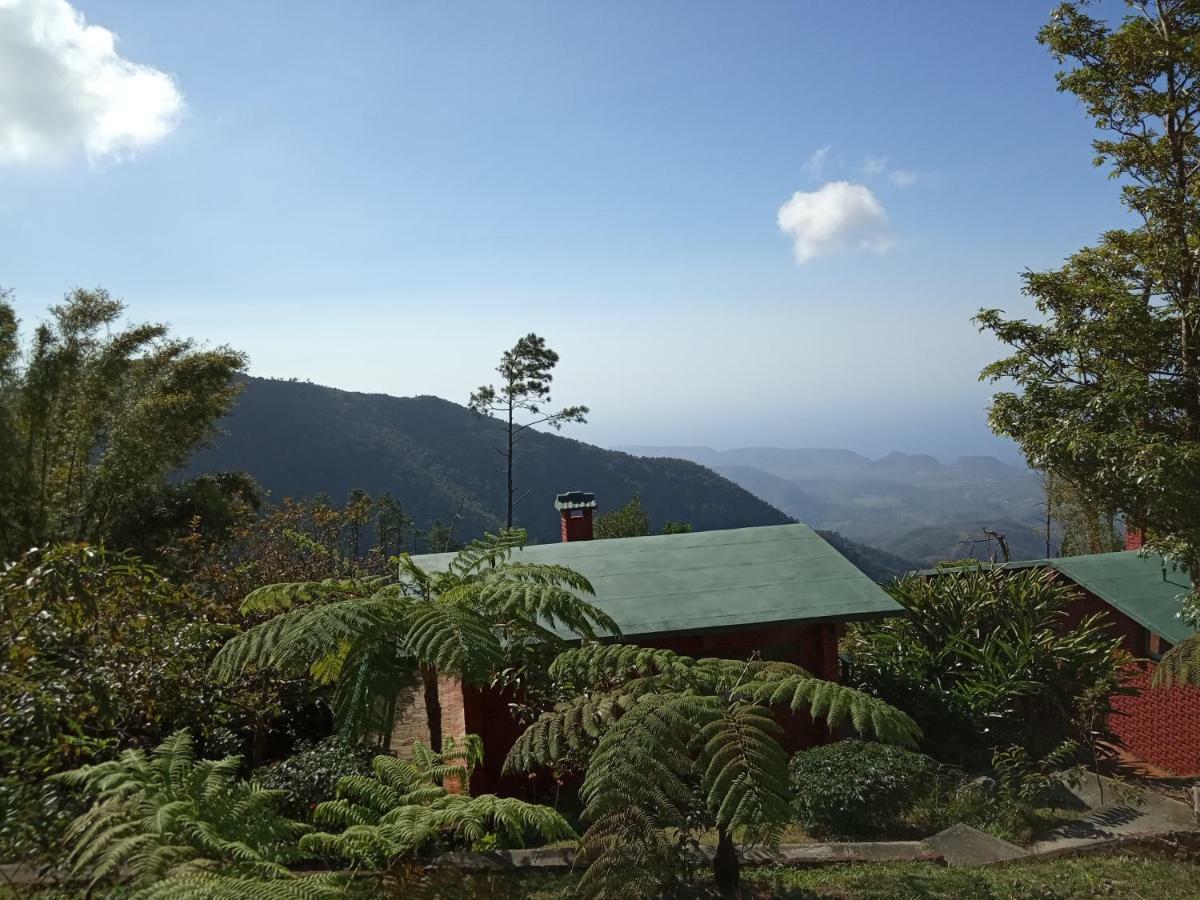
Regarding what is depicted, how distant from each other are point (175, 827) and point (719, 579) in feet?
23.2

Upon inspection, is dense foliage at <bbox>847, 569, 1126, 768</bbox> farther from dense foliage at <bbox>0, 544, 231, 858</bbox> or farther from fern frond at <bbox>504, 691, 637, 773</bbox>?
dense foliage at <bbox>0, 544, 231, 858</bbox>

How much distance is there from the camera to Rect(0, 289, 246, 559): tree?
15.1m

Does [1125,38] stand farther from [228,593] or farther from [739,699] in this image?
[228,593]

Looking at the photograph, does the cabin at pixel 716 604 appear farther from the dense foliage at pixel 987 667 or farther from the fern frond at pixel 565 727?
the fern frond at pixel 565 727

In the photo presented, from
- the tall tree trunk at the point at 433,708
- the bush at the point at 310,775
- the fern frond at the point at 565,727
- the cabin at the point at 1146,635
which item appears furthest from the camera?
the cabin at the point at 1146,635

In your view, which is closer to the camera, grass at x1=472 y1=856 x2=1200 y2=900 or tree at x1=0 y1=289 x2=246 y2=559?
grass at x1=472 y1=856 x2=1200 y2=900

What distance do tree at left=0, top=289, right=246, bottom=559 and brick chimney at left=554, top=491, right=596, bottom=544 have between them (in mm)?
9535

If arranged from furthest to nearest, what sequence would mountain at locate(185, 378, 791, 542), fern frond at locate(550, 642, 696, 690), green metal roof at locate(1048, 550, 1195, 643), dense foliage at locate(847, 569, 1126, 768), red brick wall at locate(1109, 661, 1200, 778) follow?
mountain at locate(185, 378, 791, 542), green metal roof at locate(1048, 550, 1195, 643), red brick wall at locate(1109, 661, 1200, 778), dense foliage at locate(847, 569, 1126, 768), fern frond at locate(550, 642, 696, 690)

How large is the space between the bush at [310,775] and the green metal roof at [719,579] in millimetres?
3037

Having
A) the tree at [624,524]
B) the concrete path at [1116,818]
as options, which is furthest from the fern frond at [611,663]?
the tree at [624,524]

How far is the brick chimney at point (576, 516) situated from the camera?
14258 millimetres

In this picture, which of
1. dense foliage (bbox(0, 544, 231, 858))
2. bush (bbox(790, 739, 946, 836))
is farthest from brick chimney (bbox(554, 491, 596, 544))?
dense foliage (bbox(0, 544, 231, 858))

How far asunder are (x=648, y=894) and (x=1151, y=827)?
6.51m

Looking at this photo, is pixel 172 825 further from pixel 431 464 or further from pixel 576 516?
pixel 431 464
